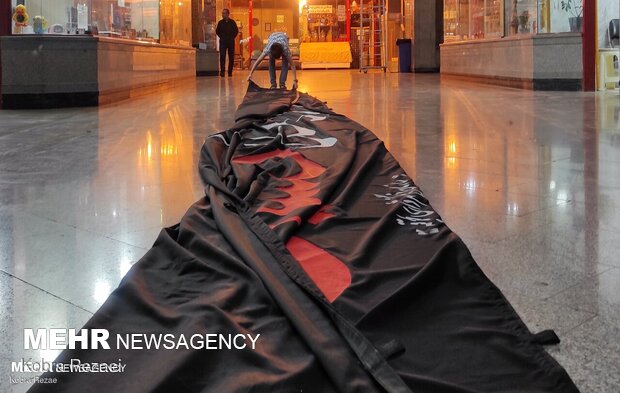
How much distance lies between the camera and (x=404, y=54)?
74.4ft

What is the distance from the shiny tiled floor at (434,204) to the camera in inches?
75.7

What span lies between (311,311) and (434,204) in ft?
5.12

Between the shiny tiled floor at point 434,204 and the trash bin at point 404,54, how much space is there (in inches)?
630

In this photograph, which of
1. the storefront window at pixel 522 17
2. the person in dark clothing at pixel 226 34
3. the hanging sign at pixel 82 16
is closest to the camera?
the hanging sign at pixel 82 16

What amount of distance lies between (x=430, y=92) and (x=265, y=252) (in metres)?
10.3

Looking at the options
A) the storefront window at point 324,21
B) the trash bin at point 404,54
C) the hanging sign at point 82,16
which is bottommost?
the hanging sign at point 82,16

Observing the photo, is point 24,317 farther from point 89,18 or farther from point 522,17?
point 522,17

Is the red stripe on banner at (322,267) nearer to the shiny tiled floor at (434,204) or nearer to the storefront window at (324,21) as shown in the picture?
the shiny tiled floor at (434,204)

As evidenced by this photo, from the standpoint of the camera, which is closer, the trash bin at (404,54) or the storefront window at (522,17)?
the storefront window at (522,17)

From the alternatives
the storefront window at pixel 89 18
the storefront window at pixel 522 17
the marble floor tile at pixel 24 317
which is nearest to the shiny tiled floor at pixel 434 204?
the marble floor tile at pixel 24 317

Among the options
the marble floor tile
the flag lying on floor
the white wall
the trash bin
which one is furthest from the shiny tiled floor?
the trash bin

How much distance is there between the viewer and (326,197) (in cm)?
298

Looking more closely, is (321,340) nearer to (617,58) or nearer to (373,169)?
(373,169)

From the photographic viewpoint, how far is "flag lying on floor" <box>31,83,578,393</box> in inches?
58.5
